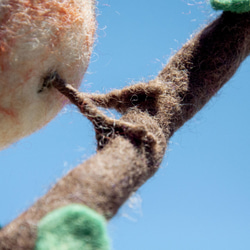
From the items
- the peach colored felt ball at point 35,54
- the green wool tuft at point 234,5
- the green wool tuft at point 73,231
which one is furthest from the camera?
the green wool tuft at point 234,5

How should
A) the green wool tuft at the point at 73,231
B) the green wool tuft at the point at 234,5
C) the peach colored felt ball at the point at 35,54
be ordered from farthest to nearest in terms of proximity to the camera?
the green wool tuft at the point at 234,5
the peach colored felt ball at the point at 35,54
the green wool tuft at the point at 73,231

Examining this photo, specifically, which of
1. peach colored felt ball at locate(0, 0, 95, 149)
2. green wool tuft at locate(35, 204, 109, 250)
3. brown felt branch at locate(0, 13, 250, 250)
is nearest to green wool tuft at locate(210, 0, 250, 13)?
brown felt branch at locate(0, 13, 250, 250)

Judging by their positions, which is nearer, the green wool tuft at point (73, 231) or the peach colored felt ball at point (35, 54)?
the green wool tuft at point (73, 231)

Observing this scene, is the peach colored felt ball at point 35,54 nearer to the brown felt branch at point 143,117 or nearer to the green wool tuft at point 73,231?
the brown felt branch at point 143,117

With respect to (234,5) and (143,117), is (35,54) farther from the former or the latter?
(234,5)

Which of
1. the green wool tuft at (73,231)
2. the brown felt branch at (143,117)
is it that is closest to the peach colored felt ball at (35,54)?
the brown felt branch at (143,117)

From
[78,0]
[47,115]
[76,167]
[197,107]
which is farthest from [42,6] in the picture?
[197,107]

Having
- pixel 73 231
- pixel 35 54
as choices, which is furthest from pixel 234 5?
pixel 73 231
